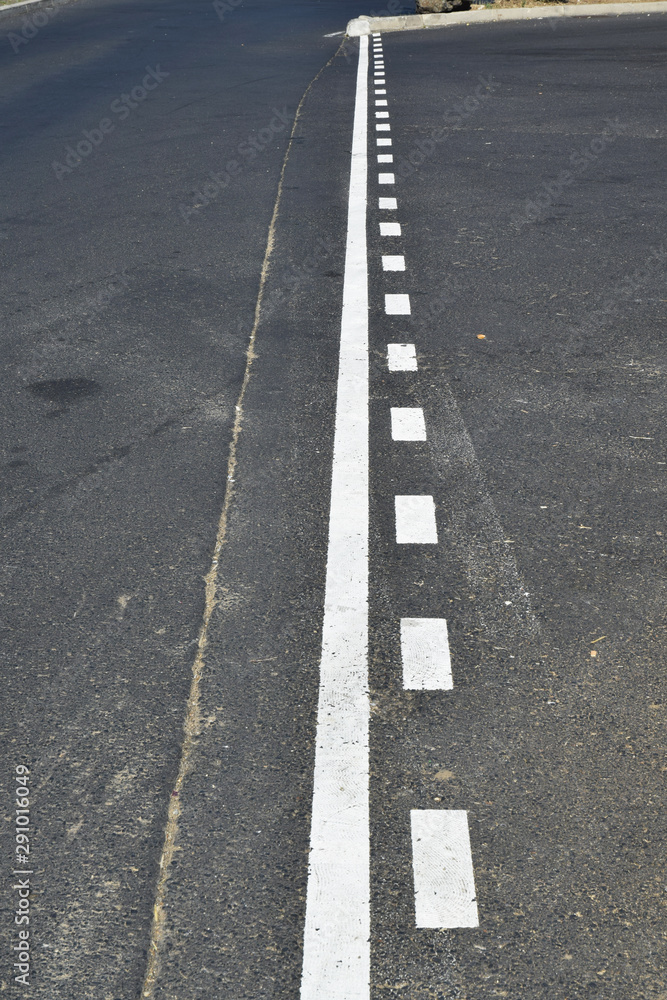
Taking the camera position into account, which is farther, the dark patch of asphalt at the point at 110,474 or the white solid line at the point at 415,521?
the white solid line at the point at 415,521

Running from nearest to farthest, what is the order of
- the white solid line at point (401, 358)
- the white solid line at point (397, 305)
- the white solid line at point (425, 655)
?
the white solid line at point (425, 655)
the white solid line at point (401, 358)
the white solid line at point (397, 305)

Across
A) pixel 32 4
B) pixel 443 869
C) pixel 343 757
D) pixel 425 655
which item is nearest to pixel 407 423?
pixel 425 655

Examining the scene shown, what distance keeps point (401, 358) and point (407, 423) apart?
110cm

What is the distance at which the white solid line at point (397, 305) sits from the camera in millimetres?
8023

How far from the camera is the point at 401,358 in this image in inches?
280

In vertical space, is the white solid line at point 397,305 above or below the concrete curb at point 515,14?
above

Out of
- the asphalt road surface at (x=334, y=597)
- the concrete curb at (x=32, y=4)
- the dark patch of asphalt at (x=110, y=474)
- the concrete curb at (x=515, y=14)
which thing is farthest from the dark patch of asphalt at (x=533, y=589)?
the concrete curb at (x=32, y=4)

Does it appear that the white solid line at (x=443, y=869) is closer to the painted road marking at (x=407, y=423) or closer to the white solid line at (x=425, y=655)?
the white solid line at (x=425, y=655)

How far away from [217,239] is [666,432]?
5.22m

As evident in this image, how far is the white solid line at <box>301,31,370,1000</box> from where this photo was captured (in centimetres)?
292

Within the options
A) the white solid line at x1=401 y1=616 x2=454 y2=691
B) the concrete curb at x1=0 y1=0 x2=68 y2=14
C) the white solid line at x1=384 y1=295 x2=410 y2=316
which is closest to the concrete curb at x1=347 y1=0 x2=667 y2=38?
the concrete curb at x1=0 y1=0 x2=68 y2=14

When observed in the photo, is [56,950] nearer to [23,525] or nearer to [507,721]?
[507,721]

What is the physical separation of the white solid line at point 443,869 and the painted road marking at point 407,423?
9.56 ft

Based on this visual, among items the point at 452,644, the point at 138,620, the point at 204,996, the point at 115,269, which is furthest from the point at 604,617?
the point at 115,269
